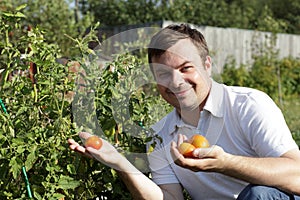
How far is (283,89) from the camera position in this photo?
39.5ft

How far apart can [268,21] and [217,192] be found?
10.7 m

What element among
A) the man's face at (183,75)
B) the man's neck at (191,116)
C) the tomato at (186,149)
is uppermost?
the man's face at (183,75)

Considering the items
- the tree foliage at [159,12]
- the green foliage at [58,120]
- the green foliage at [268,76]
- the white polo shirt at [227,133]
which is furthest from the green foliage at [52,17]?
the white polo shirt at [227,133]

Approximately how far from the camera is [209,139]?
2.47 m

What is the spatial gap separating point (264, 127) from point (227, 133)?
0.21 metres

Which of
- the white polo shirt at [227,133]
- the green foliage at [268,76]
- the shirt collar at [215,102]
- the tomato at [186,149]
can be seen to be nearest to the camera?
the tomato at [186,149]

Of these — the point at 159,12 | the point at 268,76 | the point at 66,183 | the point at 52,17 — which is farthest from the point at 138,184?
the point at 159,12

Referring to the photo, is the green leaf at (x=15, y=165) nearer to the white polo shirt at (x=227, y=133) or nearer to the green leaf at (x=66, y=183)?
the green leaf at (x=66, y=183)

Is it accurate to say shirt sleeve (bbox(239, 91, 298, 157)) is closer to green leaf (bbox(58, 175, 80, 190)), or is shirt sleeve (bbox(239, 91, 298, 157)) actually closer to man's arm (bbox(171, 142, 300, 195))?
man's arm (bbox(171, 142, 300, 195))

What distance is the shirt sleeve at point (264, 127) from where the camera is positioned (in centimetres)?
227

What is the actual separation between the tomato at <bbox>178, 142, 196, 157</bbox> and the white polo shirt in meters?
0.36

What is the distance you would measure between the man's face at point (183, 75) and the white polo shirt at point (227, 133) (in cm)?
7

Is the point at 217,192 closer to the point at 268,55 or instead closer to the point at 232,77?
the point at 232,77

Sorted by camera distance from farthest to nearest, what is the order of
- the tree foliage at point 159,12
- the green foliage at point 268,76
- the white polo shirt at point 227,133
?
the tree foliage at point 159,12 → the green foliage at point 268,76 → the white polo shirt at point 227,133
